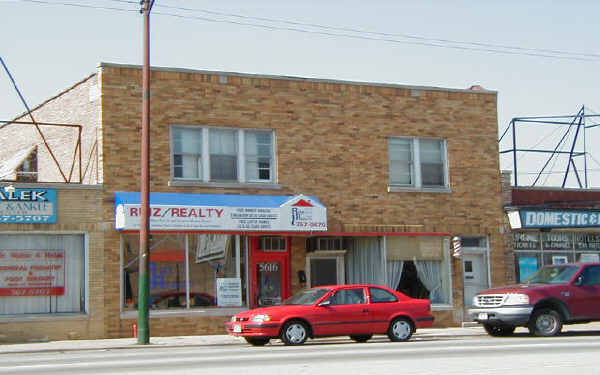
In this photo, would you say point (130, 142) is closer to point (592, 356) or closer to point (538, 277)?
point (538, 277)

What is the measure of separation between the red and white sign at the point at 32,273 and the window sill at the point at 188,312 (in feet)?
5.80

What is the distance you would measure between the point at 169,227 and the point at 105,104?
3.53 m

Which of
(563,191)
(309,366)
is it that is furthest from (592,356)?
(563,191)

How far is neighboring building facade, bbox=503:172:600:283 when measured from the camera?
28266 mm

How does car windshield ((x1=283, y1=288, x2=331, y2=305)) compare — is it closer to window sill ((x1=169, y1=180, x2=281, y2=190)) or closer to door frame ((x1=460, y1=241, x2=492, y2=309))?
window sill ((x1=169, y1=180, x2=281, y2=190))

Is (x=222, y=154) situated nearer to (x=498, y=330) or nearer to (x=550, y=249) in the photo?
(x=498, y=330)

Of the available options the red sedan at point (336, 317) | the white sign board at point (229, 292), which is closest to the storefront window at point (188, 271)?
the white sign board at point (229, 292)

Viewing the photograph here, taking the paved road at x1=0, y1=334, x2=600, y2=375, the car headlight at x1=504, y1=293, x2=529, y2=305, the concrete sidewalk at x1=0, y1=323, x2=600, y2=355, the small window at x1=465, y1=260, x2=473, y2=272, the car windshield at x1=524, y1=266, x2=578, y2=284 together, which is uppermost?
the small window at x1=465, y1=260, x2=473, y2=272

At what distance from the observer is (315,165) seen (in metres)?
25.8

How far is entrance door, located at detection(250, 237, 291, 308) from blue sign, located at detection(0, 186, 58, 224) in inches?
217

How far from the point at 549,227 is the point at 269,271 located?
9.32 meters

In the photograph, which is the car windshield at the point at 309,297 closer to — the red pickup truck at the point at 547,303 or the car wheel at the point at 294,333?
the car wheel at the point at 294,333

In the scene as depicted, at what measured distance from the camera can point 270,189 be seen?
2514 centimetres

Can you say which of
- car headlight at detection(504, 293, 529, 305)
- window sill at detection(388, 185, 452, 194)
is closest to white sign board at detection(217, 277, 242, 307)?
window sill at detection(388, 185, 452, 194)
